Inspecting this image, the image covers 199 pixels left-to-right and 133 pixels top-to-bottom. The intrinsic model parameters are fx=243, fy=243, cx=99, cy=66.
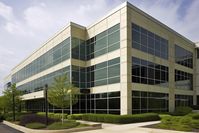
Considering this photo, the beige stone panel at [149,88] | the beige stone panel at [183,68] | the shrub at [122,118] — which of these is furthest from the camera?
the beige stone panel at [183,68]

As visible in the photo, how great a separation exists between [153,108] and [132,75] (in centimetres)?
638

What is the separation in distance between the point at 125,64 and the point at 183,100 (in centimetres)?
1885

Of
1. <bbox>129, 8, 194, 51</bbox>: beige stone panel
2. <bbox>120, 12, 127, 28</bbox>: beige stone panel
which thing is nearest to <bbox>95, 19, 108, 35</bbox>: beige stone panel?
<bbox>120, 12, 127, 28</bbox>: beige stone panel

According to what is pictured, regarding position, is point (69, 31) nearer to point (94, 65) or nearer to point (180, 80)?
point (94, 65)

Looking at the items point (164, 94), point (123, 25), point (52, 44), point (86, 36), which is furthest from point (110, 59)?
point (52, 44)

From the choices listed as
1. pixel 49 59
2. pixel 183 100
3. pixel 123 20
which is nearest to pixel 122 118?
pixel 123 20

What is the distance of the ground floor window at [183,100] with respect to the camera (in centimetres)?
3960

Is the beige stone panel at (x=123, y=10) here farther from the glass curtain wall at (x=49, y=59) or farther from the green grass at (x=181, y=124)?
the green grass at (x=181, y=124)

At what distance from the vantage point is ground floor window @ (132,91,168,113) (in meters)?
29.1

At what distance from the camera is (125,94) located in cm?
2794

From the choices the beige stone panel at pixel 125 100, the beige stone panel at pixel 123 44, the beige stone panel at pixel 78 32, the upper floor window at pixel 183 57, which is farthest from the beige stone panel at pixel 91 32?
the upper floor window at pixel 183 57

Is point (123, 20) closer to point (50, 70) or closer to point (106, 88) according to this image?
point (106, 88)

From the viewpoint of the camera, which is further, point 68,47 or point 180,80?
point 180,80

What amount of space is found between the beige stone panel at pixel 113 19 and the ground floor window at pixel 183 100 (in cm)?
1705
